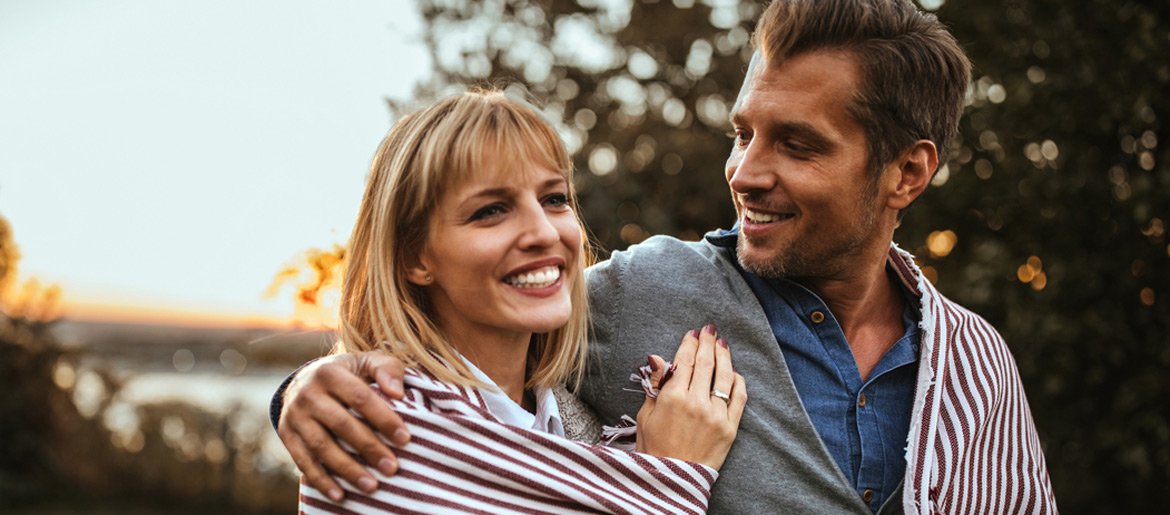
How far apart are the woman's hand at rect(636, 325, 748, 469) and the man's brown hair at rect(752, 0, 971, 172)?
73cm

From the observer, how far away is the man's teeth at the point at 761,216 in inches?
91.4

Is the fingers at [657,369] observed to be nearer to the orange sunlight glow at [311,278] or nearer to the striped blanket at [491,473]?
the striped blanket at [491,473]

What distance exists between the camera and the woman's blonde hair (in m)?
1.89

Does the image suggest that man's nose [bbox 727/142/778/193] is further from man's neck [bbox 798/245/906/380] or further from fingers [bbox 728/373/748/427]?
fingers [bbox 728/373/748/427]

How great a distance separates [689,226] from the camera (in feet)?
23.0

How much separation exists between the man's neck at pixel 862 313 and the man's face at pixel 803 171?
0.29ft

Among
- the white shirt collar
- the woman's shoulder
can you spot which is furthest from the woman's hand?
the woman's shoulder

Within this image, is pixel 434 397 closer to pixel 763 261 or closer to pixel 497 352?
pixel 497 352

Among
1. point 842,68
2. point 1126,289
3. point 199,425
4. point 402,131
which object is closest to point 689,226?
point 1126,289

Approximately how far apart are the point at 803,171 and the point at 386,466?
1294 millimetres

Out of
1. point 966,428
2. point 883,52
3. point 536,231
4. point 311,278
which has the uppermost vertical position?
point 883,52

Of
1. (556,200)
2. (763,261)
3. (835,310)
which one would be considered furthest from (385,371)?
(835,310)

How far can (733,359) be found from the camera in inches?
86.9

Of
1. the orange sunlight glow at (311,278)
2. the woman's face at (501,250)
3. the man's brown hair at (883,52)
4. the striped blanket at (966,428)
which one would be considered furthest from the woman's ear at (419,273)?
the striped blanket at (966,428)
